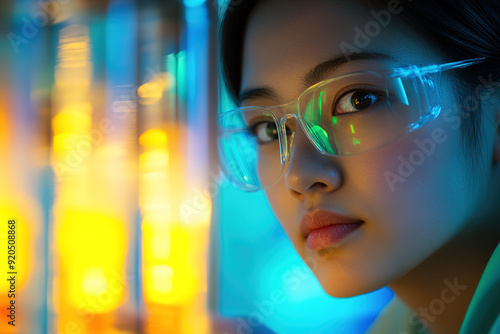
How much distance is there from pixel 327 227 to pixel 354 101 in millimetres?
231

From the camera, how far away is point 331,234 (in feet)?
2.51

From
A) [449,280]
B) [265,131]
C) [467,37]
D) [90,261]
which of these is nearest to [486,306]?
[449,280]

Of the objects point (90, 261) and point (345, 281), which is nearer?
point (345, 281)

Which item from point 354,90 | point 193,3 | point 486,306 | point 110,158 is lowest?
point 486,306

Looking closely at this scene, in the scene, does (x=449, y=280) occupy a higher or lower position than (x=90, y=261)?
lower

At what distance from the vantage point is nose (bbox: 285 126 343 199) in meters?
0.75

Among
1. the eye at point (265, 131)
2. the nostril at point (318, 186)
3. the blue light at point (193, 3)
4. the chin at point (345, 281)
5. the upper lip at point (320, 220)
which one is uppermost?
the blue light at point (193, 3)

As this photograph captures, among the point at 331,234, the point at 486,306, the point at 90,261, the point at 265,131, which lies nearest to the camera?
the point at 486,306

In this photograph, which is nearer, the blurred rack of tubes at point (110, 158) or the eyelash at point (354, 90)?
the eyelash at point (354, 90)

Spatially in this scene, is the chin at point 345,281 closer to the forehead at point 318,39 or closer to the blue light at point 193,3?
the forehead at point 318,39

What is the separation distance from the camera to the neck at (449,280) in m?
0.84

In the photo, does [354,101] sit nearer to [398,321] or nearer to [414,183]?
[414,183]

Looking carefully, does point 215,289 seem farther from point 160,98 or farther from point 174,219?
point 160,98

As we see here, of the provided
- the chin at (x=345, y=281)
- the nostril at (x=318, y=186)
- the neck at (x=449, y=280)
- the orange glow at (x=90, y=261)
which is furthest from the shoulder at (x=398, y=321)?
the orange glow at (x=90, y=261)
